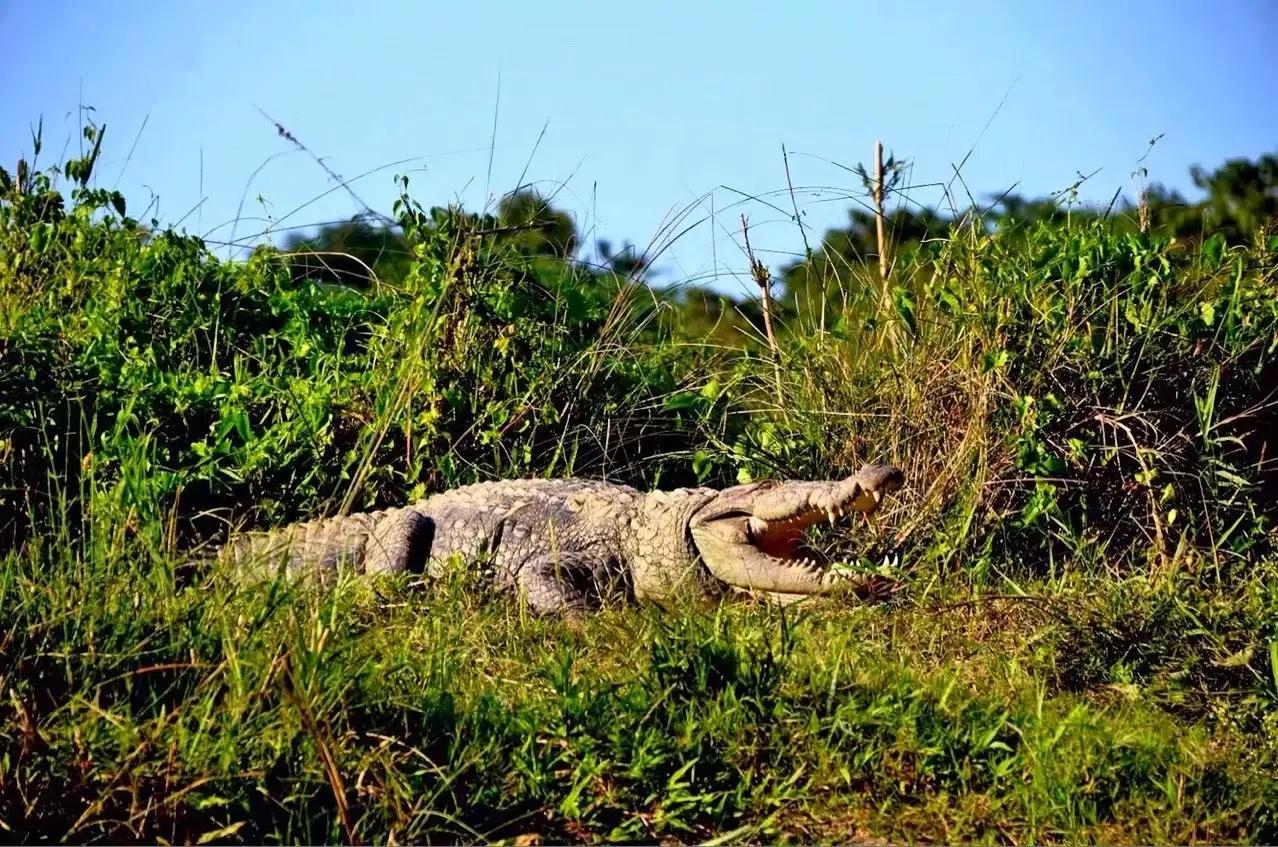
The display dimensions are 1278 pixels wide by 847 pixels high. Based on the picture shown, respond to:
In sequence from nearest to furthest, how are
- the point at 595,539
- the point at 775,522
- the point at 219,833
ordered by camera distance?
the point at 219,833
the point at 775,522
the point at 595,539

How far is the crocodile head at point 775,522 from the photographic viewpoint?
5398 millimetres

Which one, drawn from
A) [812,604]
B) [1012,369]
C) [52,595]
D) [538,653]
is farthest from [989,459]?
[52,595]

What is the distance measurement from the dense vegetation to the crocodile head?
23 cm

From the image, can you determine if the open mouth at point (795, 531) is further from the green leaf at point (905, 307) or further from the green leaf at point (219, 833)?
the green leaf at point (219, 833)

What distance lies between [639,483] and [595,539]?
3.23 feet

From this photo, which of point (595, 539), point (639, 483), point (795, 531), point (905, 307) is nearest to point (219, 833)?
point (595, 539)

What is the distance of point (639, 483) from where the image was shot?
22.6ft

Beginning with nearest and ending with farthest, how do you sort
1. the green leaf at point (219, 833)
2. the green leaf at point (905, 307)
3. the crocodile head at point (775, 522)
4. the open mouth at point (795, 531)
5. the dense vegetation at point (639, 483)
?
the green leaf at point (219, 833)
the dense vegetation at point (639, 483)
the crocodile head at point (775, 522)
the open mouth at point (795, 531)
the green leaf at point (905, 307)

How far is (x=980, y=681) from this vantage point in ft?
14.3

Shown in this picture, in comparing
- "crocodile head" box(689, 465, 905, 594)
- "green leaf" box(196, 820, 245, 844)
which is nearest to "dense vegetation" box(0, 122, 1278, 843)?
"green leaf" box(196, 820, 245, 844)

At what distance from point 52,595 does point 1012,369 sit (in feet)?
11.9

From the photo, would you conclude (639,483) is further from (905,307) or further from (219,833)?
(219,833)

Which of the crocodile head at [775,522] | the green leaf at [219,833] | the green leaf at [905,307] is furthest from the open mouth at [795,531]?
the green leaf at [219,833]

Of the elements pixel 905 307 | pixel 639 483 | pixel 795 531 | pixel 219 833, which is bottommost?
pixel 219 833
